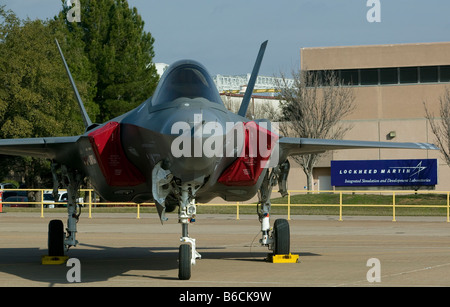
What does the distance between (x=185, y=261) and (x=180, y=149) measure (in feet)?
7.31

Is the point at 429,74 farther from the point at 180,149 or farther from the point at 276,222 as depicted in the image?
the point at 180,149

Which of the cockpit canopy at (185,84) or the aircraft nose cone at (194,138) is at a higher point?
the cockpit canopy at (185,84)

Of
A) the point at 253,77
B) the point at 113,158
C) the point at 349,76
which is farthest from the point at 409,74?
the point at 113,158

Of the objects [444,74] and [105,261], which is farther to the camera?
[444,74]

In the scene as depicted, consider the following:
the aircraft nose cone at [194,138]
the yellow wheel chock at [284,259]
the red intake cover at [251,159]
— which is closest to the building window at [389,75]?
the yellow wheel chock at [284,259]

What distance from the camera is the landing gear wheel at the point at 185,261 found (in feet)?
37.8

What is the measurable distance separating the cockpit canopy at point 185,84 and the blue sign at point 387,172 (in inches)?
1407

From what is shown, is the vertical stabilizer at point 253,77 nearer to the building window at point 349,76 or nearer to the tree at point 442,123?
the tree at point 442,123

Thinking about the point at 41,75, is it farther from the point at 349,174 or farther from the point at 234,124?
the point at 234,124

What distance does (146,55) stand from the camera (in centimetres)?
6062

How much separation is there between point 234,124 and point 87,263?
18.8ft

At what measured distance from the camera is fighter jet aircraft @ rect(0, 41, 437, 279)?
34.0 feet

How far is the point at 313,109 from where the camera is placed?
174ft
